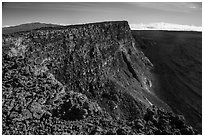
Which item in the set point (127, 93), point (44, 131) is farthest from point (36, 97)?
point (127, 93)

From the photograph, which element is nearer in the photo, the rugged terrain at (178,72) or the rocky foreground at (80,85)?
the rocky foreground at (80,85)

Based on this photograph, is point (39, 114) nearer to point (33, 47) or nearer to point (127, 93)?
point (33, 47)

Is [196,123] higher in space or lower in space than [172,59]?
lower

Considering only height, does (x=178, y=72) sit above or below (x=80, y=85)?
below

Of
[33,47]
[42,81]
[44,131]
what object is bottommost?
[44,131]

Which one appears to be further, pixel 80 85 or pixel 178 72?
pixel 178 72

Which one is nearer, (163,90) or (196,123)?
(196,123)

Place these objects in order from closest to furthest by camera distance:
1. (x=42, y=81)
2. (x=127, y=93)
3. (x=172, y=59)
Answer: (x=42, y=81) < (x=127, y=93) < (x=172, y=59)

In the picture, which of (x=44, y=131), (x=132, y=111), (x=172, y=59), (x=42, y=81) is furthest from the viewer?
(x=172, y=59)
